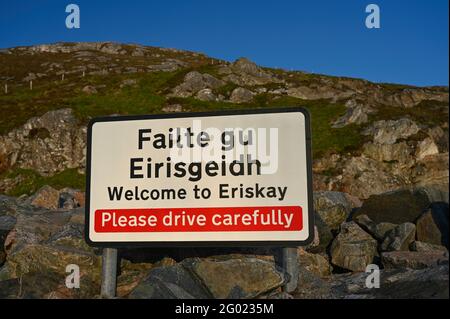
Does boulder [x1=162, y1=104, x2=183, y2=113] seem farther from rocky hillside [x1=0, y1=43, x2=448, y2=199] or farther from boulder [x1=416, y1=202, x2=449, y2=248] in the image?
boulder [x1=416, y1=202, x2=449, y2=248]

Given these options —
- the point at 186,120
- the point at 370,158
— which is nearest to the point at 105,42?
the point at 370,158

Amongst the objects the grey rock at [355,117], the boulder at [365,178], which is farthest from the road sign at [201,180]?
the grey rock at [355,117]

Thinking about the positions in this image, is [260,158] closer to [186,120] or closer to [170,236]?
[186,120]

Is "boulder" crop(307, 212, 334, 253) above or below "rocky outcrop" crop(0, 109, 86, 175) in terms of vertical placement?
below

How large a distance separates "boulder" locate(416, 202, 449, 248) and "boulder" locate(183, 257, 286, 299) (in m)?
6.45

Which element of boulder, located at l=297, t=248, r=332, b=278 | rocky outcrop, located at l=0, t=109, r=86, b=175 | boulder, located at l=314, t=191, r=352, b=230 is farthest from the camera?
rocky outcrop, located at l=0, t=109, r=86, b=175

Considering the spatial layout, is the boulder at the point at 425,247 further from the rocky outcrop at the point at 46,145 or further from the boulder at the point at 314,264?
the rocky outcrop at the point at 46,145

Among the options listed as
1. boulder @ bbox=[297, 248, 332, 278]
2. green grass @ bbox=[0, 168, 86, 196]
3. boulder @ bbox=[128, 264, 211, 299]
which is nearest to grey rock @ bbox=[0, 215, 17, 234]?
boulder @ bbox=[128, 264, 211, 299]

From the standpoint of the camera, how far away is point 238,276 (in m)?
9.66

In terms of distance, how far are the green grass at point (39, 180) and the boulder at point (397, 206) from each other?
2975 centimetres

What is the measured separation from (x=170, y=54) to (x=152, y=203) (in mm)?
148042

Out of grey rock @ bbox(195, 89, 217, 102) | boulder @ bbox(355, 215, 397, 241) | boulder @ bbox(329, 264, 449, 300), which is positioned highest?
grey rock @ bbox(195, 89, 217, 102)

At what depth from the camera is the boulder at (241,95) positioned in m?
55.2

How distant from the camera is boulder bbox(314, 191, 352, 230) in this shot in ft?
53.7
